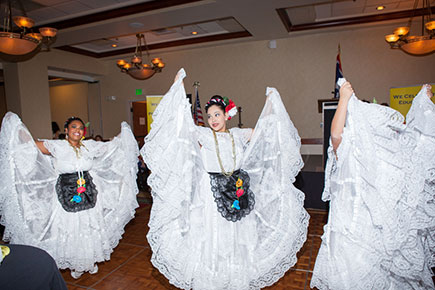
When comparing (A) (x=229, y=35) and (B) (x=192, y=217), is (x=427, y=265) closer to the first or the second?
(B) (x=192, y=217)

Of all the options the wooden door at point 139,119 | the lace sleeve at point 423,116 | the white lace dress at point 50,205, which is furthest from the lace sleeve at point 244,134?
the wooden door at point 139,119

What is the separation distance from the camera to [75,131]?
295 centimetres

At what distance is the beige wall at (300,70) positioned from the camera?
22.7 ft

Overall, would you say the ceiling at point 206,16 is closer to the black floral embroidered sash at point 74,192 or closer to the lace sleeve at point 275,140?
the lace sleeve at point 275,140

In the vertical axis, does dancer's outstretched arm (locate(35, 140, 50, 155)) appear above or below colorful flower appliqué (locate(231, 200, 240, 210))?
above

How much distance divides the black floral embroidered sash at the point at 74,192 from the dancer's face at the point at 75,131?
361mm

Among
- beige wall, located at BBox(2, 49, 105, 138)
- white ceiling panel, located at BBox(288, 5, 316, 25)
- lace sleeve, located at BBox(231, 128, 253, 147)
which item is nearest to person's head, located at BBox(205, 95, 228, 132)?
lace sleeve, located at BBox(231, 128, 253, 147)

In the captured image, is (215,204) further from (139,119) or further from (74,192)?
(139,119)

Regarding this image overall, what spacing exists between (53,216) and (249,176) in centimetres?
193

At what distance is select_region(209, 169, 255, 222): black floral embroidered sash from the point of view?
2.37 m

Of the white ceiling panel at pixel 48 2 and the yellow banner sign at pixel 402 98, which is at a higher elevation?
the white ceiling panel at pixel 48 2

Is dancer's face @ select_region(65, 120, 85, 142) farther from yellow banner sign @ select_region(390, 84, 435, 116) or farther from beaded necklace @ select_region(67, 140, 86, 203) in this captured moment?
yellow banner sign @ select_region(390, 84, 435, 116)

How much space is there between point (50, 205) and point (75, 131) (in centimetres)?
76

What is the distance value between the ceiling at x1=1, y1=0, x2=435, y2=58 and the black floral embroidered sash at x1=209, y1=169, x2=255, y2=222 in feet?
12.4
